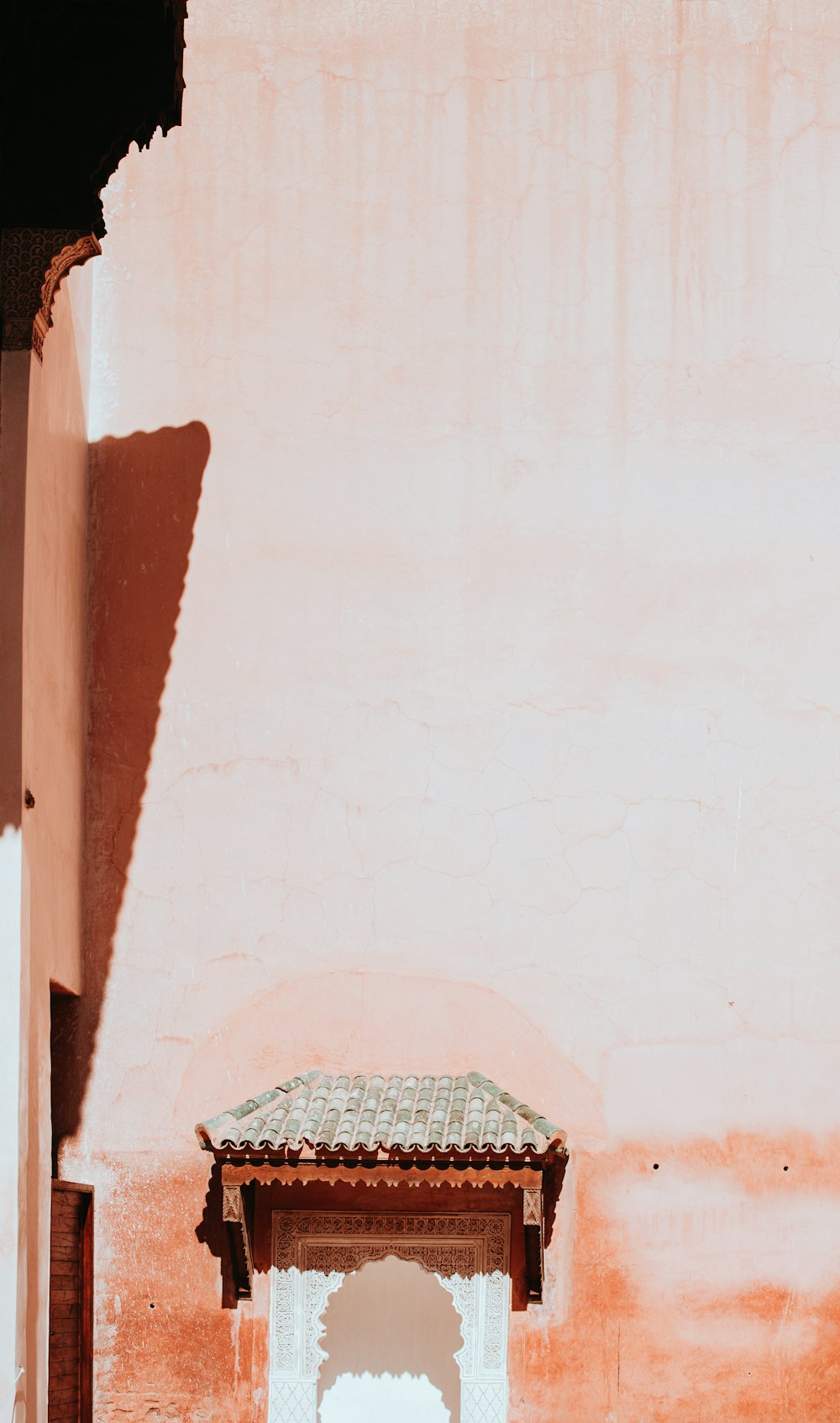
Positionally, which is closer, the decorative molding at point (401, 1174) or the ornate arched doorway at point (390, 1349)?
the decorative molding at point (401, 1174)

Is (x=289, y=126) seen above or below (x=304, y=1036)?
above

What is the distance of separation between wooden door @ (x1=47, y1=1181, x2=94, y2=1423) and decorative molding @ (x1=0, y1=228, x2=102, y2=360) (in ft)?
10.7

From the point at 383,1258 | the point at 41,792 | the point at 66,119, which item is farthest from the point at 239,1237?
the point at 66,119

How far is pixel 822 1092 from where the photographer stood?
829cm

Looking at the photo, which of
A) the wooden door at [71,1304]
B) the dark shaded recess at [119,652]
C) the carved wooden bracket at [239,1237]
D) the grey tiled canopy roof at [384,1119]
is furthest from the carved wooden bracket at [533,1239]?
the dark shaded recess at [119,652]

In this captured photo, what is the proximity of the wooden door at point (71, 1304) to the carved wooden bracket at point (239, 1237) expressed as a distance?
59 centimetres

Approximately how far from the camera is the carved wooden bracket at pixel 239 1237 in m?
7.71

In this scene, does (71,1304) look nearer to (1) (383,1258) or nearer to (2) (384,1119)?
(1) (383,1258)

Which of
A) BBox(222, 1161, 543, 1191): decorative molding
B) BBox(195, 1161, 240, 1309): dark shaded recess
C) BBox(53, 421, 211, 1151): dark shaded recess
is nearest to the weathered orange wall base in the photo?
BBox(195, 1161, 240, 1309): dark shaded recess

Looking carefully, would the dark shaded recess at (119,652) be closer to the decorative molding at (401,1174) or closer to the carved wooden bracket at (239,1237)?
the carved wooden bracket at (239,1237)

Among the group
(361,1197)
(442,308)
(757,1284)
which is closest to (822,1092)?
(757,1284)

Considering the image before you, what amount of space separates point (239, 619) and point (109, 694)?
0.68 meters

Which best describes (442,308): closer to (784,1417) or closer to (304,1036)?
(304,1036)

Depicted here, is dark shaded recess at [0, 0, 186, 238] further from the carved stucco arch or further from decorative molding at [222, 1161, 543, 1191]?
the carved stucco arch
